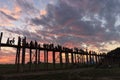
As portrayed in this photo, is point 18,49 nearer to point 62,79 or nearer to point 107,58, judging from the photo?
point 62,79

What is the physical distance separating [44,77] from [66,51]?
1937cm

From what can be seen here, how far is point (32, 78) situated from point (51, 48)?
13.9 meters

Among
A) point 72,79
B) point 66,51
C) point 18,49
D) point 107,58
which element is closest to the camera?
point 72,79

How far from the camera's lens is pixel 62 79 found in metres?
24.5

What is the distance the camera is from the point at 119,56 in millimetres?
73562

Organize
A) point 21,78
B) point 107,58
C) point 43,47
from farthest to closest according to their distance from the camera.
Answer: point 107,58
point 43,47
point 21,78

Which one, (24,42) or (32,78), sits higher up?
(24,42)

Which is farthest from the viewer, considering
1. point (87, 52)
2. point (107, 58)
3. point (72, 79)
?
point (107, 58)

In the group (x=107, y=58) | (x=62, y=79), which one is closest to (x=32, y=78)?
(x=62, y=79)

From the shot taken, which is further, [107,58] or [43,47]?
[107,58]

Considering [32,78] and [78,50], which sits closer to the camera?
[32,78]

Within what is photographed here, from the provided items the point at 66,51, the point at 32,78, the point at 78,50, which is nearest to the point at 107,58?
the point at 78,50

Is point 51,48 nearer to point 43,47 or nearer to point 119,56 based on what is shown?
point 43,47

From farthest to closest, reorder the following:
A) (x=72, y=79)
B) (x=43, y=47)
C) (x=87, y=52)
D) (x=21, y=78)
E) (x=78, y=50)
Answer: (x=87, y=52), (x=78, y=50), (x=43, y=47), (x=72, y=79), (x=21, y=78)
